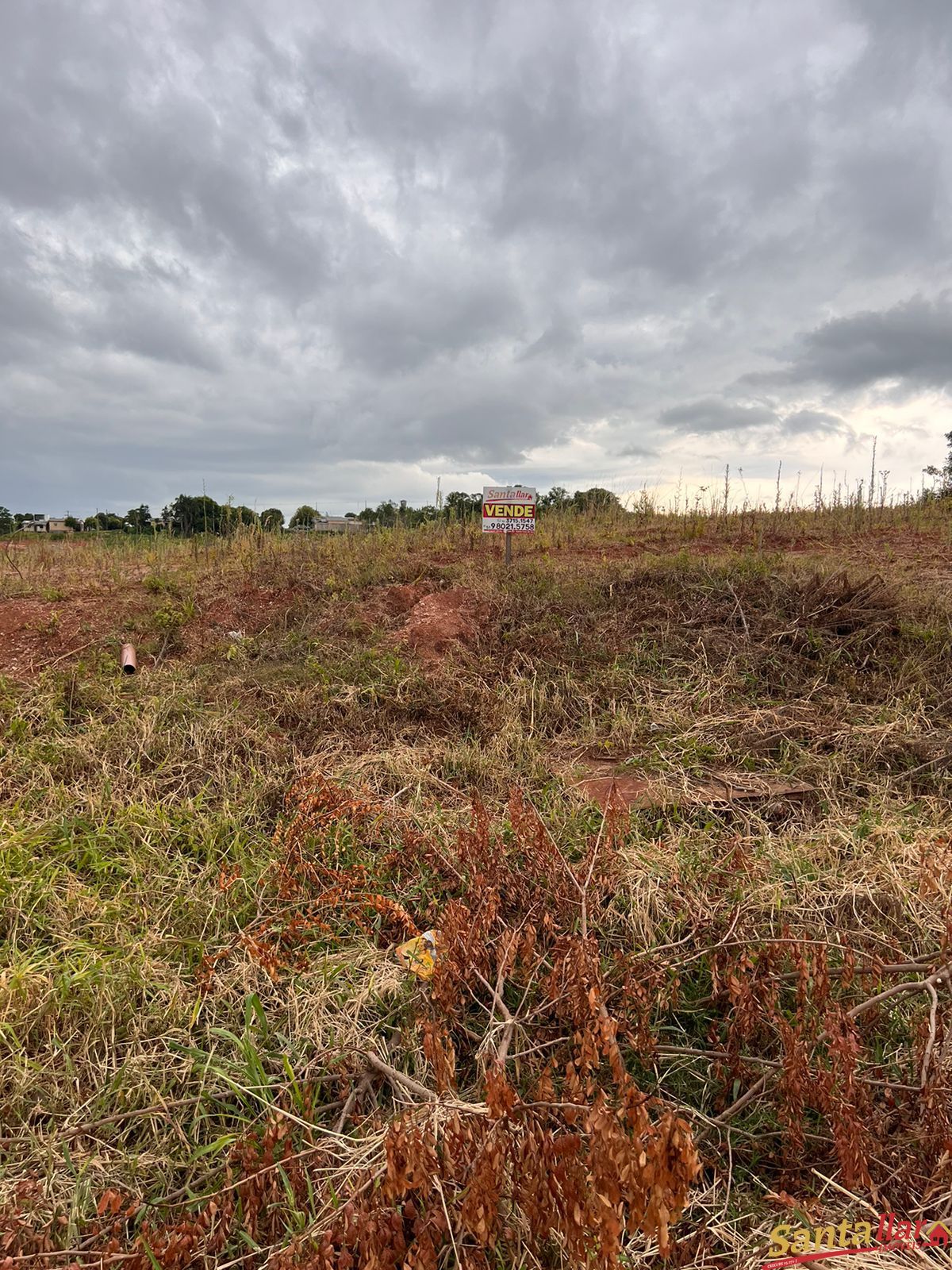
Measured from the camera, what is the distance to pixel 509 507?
22.4 ft

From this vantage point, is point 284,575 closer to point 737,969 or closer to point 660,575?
point 660,575

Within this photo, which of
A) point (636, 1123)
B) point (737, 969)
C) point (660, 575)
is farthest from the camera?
point (660, 575)

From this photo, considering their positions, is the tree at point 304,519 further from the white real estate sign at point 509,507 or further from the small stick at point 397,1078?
the small stick at point 397,1078

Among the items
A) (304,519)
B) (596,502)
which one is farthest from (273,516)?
(596,502)

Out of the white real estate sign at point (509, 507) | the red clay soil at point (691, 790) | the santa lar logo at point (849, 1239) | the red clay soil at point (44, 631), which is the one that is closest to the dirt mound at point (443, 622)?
the white real estate sign at point (509, 507)

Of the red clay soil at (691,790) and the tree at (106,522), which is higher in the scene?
the tree at (106,522)

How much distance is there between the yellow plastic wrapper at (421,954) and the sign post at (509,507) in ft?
16.7

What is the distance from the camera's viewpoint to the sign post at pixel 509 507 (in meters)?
6.82

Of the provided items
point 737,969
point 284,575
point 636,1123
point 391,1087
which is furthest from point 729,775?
point 284,575

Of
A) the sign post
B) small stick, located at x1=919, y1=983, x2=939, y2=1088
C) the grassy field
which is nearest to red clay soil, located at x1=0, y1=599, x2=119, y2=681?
the grassy field

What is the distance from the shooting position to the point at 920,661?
476 cm

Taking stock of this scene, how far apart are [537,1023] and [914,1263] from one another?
3.16ft

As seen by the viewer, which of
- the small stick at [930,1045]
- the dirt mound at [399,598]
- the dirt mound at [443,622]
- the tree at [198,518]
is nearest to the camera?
the small stick at [930,1045]

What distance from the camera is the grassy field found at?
4.44ft
